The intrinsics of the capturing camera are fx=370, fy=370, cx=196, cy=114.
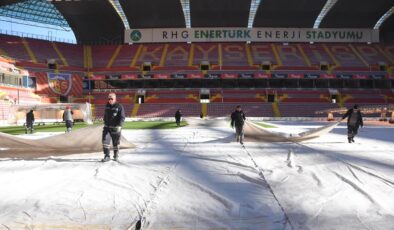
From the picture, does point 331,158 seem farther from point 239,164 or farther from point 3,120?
point 3,120

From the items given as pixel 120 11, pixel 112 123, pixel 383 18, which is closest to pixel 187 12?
pixel 120 11

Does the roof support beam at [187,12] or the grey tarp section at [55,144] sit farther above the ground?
the roof support beam at [187,12]

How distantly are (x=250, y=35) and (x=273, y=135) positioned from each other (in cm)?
4840

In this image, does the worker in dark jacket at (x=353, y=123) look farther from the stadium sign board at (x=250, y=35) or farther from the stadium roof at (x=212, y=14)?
the stadium sign board at (x=250, y=35)

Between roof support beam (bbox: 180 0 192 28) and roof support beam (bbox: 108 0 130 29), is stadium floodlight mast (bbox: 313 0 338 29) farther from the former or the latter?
roof support beam (bbox: 108 0 130 29)

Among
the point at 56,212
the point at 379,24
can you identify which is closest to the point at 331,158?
the point at 56,212

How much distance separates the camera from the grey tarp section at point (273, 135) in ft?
55.0

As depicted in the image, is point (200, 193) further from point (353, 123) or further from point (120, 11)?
point (120, 11)

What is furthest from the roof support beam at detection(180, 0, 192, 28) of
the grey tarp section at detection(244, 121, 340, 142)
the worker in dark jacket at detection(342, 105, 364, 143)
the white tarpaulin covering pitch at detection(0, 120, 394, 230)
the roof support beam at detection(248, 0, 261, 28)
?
the white tarpaulin covering pitch at detection(0, 120, 394, 230)

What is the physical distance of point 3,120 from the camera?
38969 millimetres

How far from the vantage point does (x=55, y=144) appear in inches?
501

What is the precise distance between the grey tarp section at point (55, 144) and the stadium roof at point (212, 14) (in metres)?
43.0

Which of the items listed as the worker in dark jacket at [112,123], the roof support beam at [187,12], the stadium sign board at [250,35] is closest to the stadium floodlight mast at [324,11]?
the stadium sign board at [250,35]

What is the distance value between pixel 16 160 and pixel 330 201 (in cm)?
925
